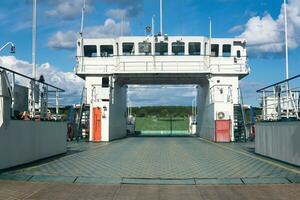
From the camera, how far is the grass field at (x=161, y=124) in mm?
54438

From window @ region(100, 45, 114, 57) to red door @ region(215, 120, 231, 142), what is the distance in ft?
33.0

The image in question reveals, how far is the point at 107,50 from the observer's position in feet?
111

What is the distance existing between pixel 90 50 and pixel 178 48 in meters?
6.43

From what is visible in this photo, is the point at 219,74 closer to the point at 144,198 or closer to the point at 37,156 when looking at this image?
the point at 37,156

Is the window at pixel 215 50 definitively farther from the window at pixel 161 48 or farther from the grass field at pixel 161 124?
the grass field at pixel 161 124

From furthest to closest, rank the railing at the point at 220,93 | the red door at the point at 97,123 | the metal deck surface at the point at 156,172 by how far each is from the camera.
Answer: the railing at the point at 220,93
the red door at the point at 97,123
the metal deck surface at the point at 156,172

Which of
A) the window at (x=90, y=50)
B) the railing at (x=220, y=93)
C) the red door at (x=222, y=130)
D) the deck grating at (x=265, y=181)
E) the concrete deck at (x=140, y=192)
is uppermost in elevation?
the window at (x=90, y=50)

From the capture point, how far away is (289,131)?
511 inches

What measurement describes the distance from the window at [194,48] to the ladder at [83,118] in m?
8.20

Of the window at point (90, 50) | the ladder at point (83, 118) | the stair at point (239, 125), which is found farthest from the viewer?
the window at point (90, 50)

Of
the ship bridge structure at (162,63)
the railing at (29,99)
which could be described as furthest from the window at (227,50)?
the railing at (29,99)

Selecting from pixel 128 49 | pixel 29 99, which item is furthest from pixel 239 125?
pixel 29 99

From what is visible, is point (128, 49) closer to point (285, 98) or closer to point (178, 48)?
point (178, 48)

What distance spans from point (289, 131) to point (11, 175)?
761 cm
